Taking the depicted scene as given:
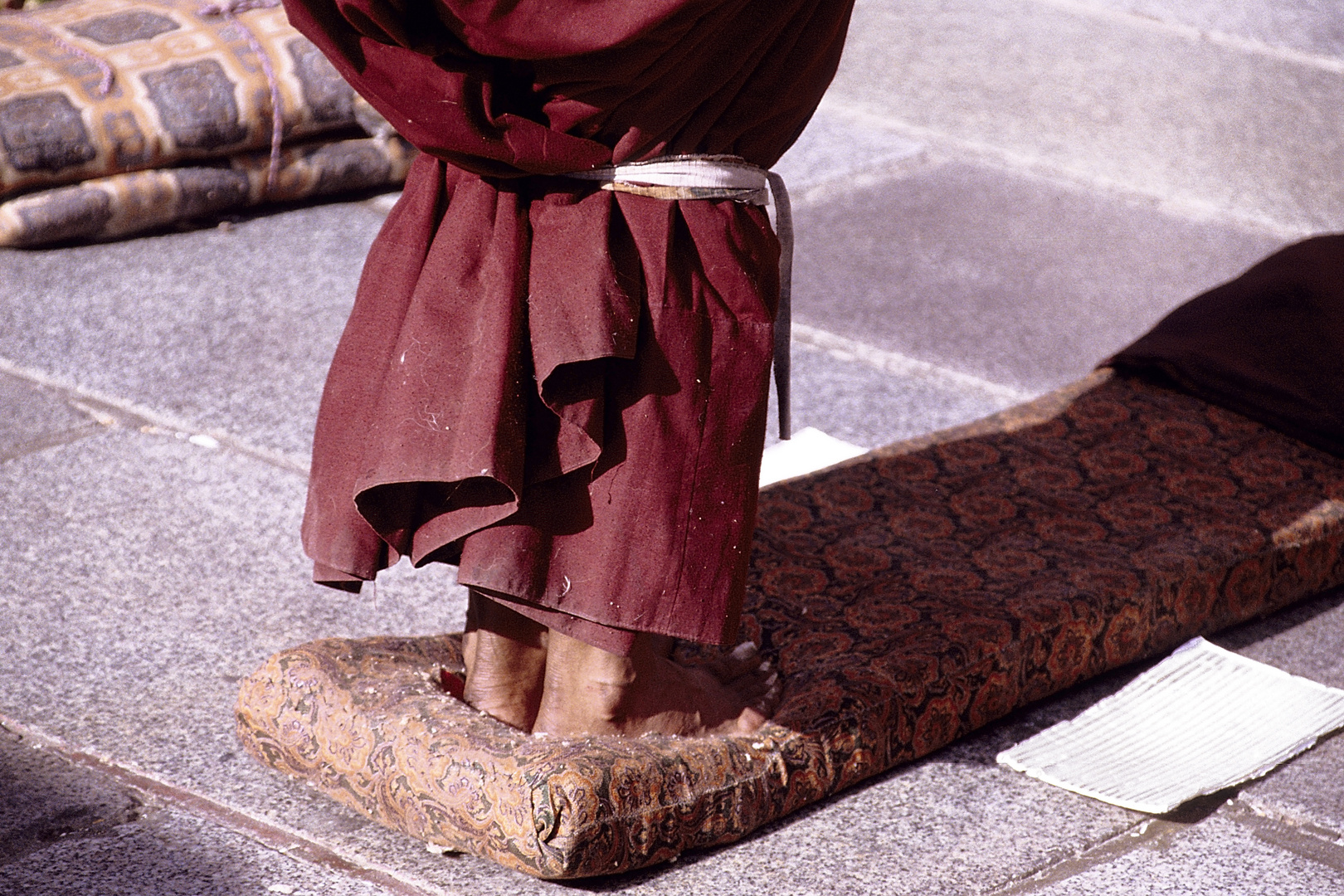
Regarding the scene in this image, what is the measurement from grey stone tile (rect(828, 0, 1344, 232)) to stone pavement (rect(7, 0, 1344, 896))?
19 mm

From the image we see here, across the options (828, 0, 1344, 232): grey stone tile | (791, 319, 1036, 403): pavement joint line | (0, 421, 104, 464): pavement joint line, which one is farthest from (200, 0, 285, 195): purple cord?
(828, 0, 1344, 232): grey stone tile

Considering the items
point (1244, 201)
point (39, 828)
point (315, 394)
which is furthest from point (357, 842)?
point (1244, 201)

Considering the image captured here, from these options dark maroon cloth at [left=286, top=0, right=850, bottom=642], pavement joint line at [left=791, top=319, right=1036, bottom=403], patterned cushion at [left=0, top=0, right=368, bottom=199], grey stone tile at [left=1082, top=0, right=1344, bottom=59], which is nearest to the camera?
dark maroon cloth at [left=286, top=0, right=850, bottom=642]

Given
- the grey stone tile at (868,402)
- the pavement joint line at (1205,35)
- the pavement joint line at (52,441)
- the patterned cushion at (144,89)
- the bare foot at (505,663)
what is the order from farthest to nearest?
the pavement joint line at (1205,35)
the patterned cushion at (144,89)
the grey stone tile at (868,402)
the pavement joint line at (52,441)
the bare foot at (505,663)

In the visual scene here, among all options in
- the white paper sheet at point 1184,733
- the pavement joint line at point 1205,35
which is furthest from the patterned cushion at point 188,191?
the pavement joint line at point 1205,35

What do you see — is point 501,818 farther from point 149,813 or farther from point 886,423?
point 886,423

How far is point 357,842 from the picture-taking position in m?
1.98

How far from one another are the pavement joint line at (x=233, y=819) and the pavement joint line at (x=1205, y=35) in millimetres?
5890

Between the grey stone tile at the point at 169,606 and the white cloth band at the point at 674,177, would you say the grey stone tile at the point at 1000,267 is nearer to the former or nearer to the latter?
the grey stone tile at the point at 169,606

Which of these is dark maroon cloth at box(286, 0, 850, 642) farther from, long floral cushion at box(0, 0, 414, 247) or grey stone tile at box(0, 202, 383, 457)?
long floral cushion at box(0, 0, 414, 247)

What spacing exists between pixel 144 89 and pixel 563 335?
2.64 metres

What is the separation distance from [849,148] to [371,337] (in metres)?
3.56

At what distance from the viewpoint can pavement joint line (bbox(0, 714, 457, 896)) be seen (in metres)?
1.91

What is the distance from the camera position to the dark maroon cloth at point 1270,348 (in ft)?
10.2
